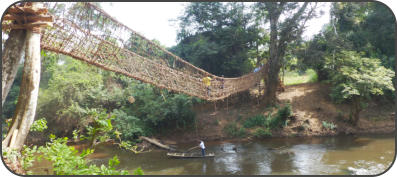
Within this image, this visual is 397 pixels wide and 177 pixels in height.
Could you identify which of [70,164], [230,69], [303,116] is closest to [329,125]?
[303,116]

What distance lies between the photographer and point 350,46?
653cm

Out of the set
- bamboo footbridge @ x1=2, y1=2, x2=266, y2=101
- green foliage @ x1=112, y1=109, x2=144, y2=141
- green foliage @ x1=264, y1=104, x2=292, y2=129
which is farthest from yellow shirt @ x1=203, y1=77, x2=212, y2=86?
green foliage @ x1=264, y1=104, x2=292, y2=129

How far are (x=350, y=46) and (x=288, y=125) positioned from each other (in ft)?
10.1

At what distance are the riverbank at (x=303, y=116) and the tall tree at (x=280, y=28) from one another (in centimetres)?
118

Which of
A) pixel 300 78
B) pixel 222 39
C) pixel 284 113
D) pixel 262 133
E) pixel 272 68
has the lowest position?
pixel 262 133

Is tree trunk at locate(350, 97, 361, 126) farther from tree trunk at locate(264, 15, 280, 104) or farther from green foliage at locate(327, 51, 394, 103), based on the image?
tree trunk at locate(264, 15, 280, 104)

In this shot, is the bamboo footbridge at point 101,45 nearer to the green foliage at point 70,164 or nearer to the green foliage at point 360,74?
the green foliage at point 70,164

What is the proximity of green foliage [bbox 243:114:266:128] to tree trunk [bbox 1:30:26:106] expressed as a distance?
744 centimetres

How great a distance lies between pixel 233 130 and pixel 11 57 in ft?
23.8

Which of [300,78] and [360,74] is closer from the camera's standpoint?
[360,74]

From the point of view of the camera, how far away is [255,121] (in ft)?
26.6

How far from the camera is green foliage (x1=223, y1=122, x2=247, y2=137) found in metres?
7.80

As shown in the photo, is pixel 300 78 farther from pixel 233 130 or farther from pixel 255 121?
pixel 233 130

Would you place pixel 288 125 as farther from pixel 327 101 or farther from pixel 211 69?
pixel 211 69
